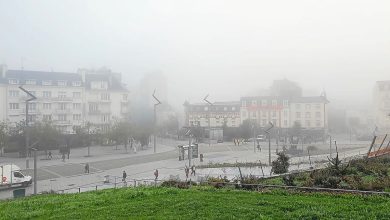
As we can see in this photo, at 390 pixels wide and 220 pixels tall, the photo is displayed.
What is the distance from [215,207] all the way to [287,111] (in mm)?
50525

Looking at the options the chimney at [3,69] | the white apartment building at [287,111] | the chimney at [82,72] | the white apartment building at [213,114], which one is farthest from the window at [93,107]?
the white apartment building at [287,111]

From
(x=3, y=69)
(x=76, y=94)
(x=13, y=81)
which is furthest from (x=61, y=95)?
(x=3, y=69)

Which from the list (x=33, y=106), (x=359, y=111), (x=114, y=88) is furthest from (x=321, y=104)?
(x=33, y=106)

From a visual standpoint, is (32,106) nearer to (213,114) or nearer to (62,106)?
(62,106)

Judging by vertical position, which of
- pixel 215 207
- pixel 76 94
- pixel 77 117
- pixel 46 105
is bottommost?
pixel 215 207

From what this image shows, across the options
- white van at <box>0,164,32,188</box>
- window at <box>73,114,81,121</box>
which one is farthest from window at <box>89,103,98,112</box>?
white van at <box>0,164,32,188</box>

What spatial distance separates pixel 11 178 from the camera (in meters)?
20.7

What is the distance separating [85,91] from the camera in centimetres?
4712

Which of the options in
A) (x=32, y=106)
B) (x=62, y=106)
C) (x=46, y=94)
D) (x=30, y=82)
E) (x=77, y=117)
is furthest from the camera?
(x=77, y=117)

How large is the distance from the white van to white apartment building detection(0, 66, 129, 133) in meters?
17.3

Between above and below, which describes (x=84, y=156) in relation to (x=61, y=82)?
below

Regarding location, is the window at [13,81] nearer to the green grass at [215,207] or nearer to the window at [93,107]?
the window at [93,107]

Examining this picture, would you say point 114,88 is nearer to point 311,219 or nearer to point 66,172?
point 66,172

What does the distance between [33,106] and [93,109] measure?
6.88 m
